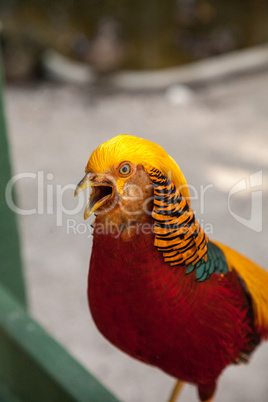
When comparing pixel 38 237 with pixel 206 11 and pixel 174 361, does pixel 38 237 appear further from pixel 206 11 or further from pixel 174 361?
pixel 206 11

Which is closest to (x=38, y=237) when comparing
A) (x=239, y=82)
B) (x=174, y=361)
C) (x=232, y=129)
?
(x=232, y=129)

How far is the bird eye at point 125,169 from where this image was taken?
1.72 ft

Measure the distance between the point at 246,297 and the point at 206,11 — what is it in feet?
19.6

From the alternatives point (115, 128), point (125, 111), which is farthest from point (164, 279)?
point (125, 111)

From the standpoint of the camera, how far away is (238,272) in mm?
738

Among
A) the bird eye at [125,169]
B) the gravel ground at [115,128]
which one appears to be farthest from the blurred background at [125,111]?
the bird eye at [125,169]

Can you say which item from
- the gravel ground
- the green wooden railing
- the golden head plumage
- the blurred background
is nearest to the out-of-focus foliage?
the blurred background

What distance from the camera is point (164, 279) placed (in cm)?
64

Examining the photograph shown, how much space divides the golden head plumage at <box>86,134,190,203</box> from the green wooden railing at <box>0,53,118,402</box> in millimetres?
740

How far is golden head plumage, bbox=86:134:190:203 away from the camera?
1.71 ft

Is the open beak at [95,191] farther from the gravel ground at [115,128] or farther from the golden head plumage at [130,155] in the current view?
the gravel ground at [115,128]

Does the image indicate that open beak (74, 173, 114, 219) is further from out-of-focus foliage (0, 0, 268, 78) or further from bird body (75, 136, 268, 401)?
out-of-focus foliage (0, 0, 268, 78)

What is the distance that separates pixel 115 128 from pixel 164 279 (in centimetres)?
71

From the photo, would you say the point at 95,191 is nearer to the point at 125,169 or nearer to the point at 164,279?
the point at 125,169
